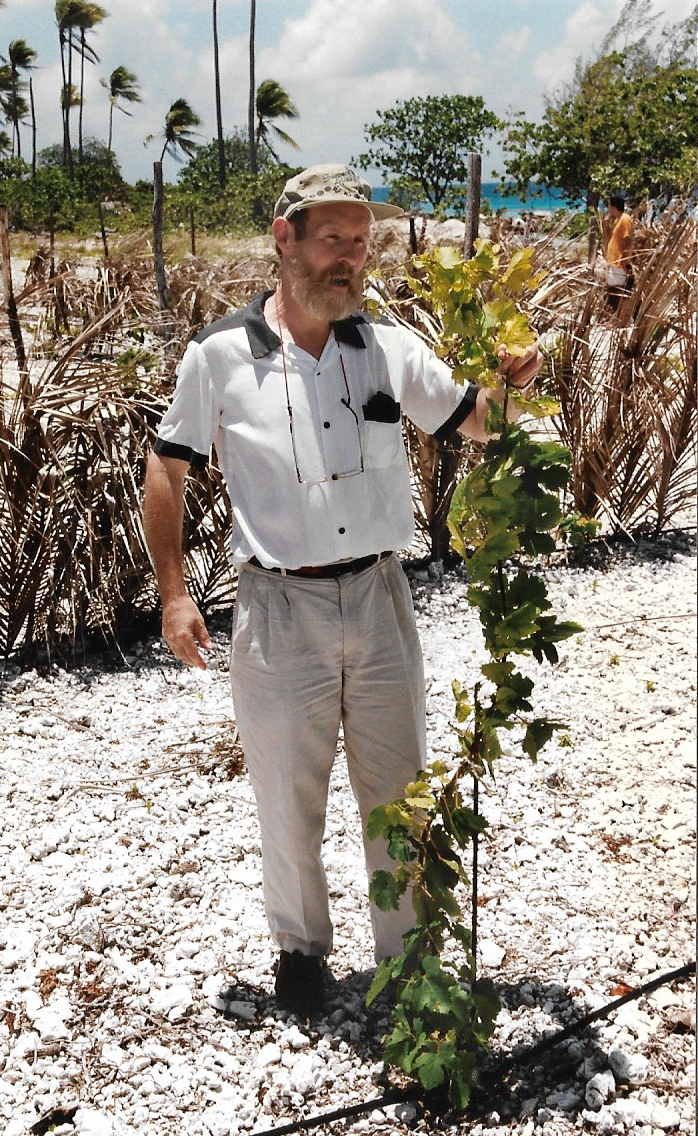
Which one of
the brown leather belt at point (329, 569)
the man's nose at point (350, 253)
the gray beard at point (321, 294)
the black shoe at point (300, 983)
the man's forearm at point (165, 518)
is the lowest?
the black shoe at point (300, 983)

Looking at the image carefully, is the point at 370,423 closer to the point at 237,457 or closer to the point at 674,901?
the point at 237,457

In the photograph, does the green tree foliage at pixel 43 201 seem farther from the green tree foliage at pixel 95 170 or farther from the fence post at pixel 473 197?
the fence post at pixel 473 197

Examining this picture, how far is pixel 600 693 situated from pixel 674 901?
1289 mm

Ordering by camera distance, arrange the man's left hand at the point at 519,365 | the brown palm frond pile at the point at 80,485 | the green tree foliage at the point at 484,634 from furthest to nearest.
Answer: the brown palm frond pile at the point at 80,485, the man's left hand at the point at 519,365, the green tree foliage at the point at 484,634

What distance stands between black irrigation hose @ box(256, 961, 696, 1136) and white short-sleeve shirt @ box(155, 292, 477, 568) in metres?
1.11

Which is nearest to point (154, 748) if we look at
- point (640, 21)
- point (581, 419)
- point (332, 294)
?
point (332, 294)

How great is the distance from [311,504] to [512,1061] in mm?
1260

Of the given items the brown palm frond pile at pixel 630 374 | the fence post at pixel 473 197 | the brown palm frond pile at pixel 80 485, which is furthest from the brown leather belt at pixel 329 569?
Result: the fence post at pixel 473 197

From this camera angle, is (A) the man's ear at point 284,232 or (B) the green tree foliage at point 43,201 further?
(B) the green tree foliage at point 43,201

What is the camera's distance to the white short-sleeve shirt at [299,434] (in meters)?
2.13

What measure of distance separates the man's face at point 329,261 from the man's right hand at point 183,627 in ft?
2.21

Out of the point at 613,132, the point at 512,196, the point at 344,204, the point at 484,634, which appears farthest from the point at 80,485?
the point at 512,196

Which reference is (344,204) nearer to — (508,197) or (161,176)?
(161,176)

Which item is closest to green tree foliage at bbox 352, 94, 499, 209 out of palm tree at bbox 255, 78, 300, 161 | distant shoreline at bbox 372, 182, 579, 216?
distant shoreline at bbox 372, 182, 579, 216
